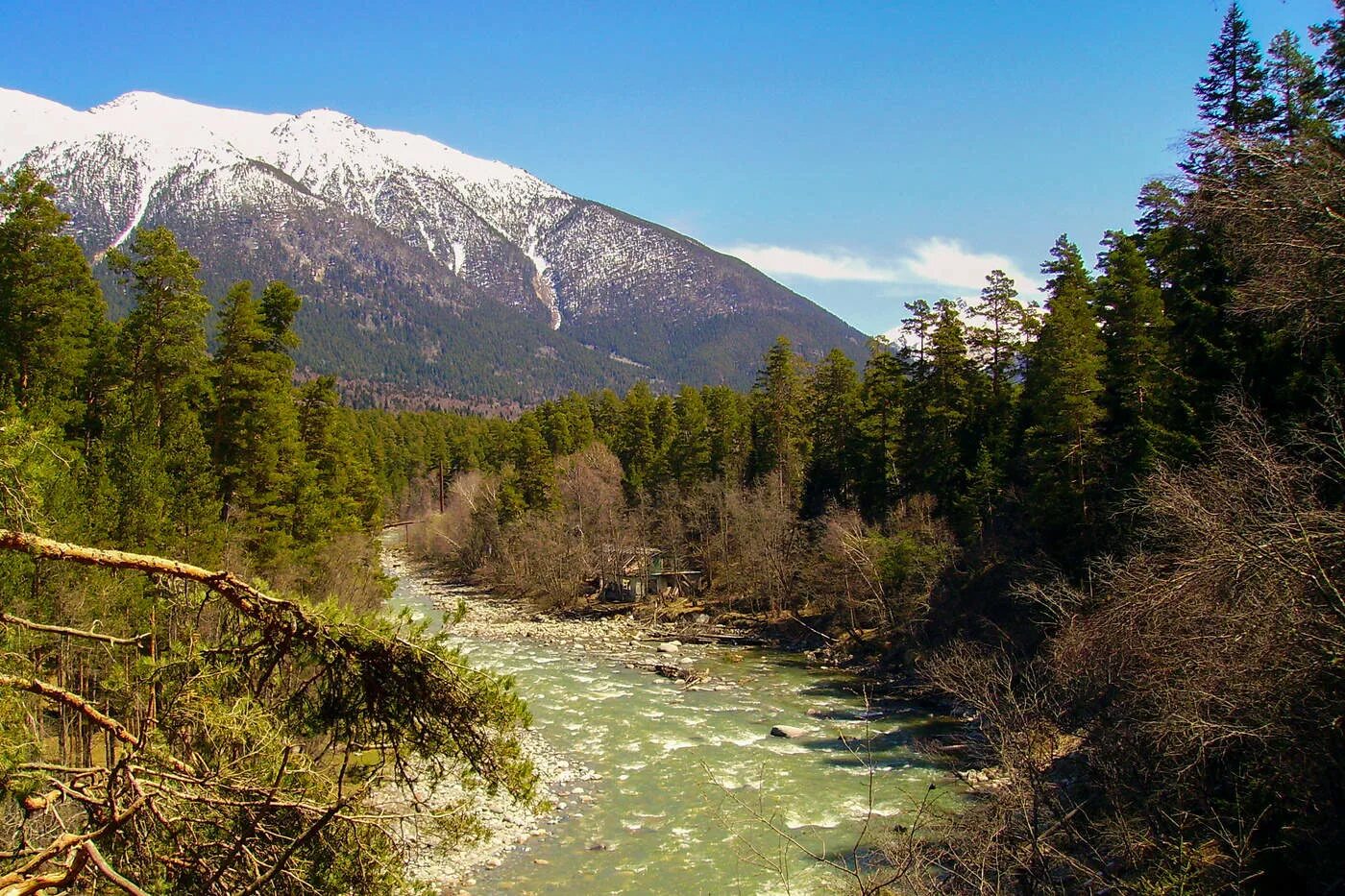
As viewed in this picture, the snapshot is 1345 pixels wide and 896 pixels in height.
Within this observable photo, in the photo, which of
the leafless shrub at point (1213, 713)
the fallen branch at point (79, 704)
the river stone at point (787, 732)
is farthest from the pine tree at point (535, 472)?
the fallen branch at point (79, 704)

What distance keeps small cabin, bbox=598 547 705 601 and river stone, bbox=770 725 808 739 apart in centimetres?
2619

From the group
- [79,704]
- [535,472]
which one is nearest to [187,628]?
[79,704]

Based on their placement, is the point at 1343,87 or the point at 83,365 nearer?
the point at 1343,87

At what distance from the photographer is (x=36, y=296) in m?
20.9

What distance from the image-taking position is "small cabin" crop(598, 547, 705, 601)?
50625mm

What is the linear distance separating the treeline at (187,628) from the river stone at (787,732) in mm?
10173

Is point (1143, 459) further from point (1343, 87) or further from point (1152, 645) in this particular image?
point (1152, 645)

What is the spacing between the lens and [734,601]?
1843 inches

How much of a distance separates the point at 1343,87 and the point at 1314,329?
4035 mm

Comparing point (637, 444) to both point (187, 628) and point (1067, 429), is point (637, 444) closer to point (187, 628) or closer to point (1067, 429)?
point (1067, 429)

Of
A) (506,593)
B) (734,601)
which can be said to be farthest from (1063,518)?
(506,593)

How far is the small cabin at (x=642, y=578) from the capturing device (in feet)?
166

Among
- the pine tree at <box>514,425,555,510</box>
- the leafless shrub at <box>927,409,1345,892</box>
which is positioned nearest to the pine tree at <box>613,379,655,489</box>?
the pine tree at <box>514,425,555,510</box>

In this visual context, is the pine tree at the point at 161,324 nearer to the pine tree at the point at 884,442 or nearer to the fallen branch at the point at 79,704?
the fallen branch at the point at 79,704
